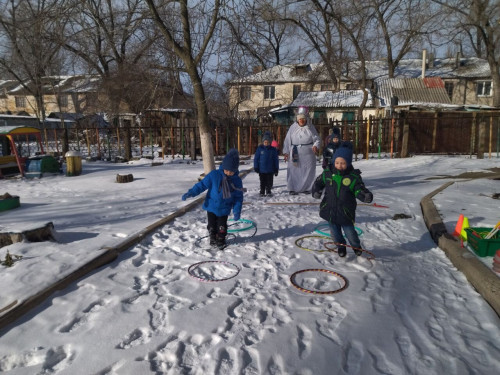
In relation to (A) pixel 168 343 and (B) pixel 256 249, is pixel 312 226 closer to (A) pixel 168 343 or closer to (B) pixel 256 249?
(B) pixel 256 249

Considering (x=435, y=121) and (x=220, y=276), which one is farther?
(x=435, y=121)

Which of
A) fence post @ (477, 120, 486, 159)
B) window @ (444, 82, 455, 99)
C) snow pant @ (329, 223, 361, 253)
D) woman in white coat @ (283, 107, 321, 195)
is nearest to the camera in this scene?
snow pant @ (329, 223, 361, 253)

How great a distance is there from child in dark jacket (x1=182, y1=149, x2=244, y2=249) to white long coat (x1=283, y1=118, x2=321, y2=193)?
3.93m

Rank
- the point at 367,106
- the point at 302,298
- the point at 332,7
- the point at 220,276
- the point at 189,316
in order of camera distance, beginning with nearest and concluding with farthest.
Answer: the point at 189,316 < the point at 302,298 < the point at 220,276 < the point at 332,7 < the point at 367,106

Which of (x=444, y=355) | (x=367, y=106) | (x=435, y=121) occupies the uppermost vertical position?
(x=367, y=106)

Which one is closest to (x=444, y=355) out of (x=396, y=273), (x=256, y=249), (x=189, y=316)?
(x=396, y=273)

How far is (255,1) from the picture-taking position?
30.9ft

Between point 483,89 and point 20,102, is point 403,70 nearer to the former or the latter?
point 483,89

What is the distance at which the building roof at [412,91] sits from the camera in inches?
1256

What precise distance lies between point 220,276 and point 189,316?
97 centimetres

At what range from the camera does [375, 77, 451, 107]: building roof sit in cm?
3189

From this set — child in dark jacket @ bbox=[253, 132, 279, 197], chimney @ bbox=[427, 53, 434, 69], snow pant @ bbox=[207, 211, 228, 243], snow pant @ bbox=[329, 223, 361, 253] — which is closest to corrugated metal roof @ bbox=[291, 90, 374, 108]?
chimney @ bbox=[427, 53, 434, 69]

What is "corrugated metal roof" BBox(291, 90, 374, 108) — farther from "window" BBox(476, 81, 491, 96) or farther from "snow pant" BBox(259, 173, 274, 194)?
"snow pant" BBox(259, 173, 274, 194)

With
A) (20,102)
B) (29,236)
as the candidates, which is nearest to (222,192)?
(29,236)
